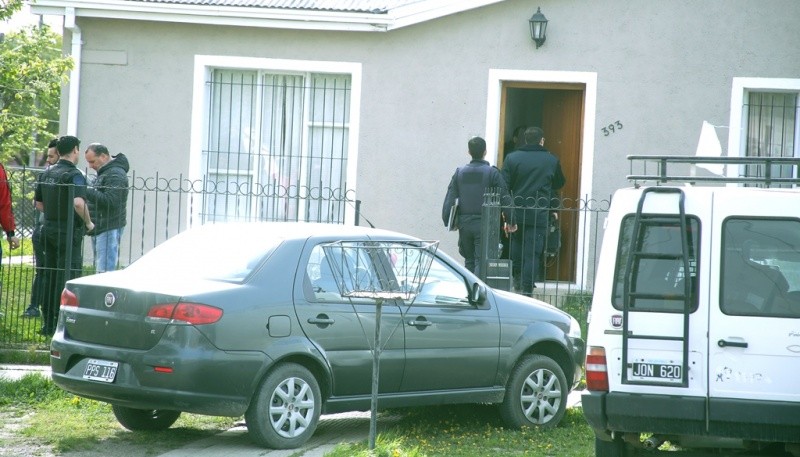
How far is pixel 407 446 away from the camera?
26.6ft

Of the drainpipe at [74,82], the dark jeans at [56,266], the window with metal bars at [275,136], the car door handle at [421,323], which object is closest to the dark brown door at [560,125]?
the window with metal bars at [275,136]

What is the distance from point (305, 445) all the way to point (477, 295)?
175 cm

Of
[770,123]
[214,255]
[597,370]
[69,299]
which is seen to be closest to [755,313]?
[597,370]

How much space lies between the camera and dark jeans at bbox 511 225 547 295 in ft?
40.4

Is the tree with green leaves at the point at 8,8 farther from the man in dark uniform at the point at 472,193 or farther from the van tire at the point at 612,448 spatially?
the van tire at the point at 612,448

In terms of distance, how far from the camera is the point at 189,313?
724 centimetres

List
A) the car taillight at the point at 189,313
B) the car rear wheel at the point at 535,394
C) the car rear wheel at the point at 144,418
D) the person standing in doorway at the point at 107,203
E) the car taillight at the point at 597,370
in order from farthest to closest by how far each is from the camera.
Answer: the person standing in doorway at the point at 107,203 < the car rear wheel at the point at 535,394 < the car rear wheel at the point at 144,418 < the car taillight at the point at 189,313 < the car taillight at the point at 597,370

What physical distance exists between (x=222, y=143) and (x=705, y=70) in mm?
6028

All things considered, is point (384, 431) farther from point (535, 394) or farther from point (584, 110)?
point (584, 110)

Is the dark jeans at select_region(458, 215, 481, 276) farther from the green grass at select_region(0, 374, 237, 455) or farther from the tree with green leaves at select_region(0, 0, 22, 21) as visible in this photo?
the tree with green leaves at select_region(0, 0, 22, 21)

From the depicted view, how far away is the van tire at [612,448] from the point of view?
23.3 ft

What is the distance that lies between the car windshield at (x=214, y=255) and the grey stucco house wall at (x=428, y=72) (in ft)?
20.1

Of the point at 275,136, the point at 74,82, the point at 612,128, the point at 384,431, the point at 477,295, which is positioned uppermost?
the point at 74,82

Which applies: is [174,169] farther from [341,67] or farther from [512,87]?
[512,87]
